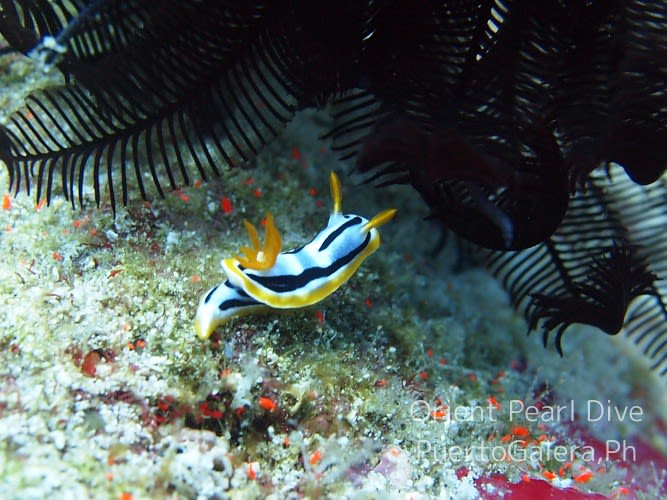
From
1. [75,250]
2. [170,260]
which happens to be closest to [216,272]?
[170,260]

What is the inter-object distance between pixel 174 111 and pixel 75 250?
101 cm

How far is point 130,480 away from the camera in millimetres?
2201

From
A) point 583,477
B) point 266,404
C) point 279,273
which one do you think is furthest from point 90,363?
point 583,477

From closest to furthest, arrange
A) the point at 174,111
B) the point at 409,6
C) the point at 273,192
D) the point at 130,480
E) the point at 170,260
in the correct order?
the point at 130,480, the point at 409,6, the point at 174,111, the point at 170,260, the point at 273,192

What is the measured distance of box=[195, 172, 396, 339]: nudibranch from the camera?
9.10 feet

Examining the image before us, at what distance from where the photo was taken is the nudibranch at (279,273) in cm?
277

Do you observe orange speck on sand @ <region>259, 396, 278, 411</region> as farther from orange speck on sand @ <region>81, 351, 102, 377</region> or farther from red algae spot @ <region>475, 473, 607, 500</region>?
red algae spot @ <region>475, 473, 607, 500</region>

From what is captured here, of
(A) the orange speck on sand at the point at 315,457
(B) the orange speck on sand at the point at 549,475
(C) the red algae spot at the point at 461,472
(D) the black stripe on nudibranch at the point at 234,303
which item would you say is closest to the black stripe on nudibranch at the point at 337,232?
(D) the black stripe on nudibranch at the point at 234,303

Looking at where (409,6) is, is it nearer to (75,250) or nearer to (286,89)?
(286,89)

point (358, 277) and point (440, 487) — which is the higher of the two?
point (358, 277)

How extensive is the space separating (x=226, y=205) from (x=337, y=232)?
972 millimetres

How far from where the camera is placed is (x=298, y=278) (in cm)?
290

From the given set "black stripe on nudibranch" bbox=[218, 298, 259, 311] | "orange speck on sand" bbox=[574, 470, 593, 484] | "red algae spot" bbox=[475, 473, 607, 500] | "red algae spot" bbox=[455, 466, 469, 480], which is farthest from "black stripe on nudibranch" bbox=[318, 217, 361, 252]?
"orange speck on sand" bbox=[574, 470, 593, 484]

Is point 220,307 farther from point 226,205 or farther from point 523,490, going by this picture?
point 523,490
